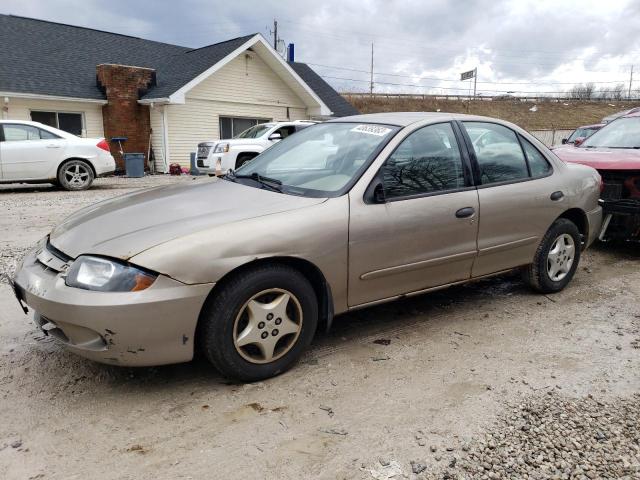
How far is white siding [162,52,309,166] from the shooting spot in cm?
1819

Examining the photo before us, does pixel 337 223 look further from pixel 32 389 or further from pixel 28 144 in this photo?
pixel 28 144

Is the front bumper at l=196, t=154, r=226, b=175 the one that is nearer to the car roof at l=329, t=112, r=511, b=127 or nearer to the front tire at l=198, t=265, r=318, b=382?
the car roof at l=329, t=112, r=511, b=127

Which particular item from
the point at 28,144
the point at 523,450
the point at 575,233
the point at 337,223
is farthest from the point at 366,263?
the point at 28,144

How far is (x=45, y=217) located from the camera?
7973 mm

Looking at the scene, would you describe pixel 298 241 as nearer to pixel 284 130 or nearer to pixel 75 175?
pixel 75 175

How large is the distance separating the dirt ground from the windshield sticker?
1.43 meters

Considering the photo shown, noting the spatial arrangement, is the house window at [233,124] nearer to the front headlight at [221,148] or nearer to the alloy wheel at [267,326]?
the front headlight at [221,148]

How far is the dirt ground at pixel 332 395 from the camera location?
234cm

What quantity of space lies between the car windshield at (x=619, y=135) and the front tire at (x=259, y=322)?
18.1 feet

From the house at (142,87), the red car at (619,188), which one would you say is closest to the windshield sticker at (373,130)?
the red car at (619,188)

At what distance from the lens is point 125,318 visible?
2.54m

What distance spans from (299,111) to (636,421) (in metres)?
19.6

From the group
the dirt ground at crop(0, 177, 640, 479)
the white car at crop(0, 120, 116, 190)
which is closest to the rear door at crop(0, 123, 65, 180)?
the white car at crop(0, 120, 116, 190)

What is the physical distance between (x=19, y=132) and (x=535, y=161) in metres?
10.6
